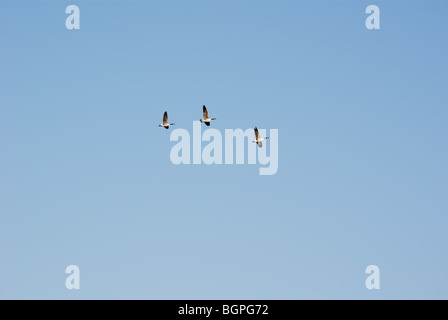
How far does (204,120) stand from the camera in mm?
125188
